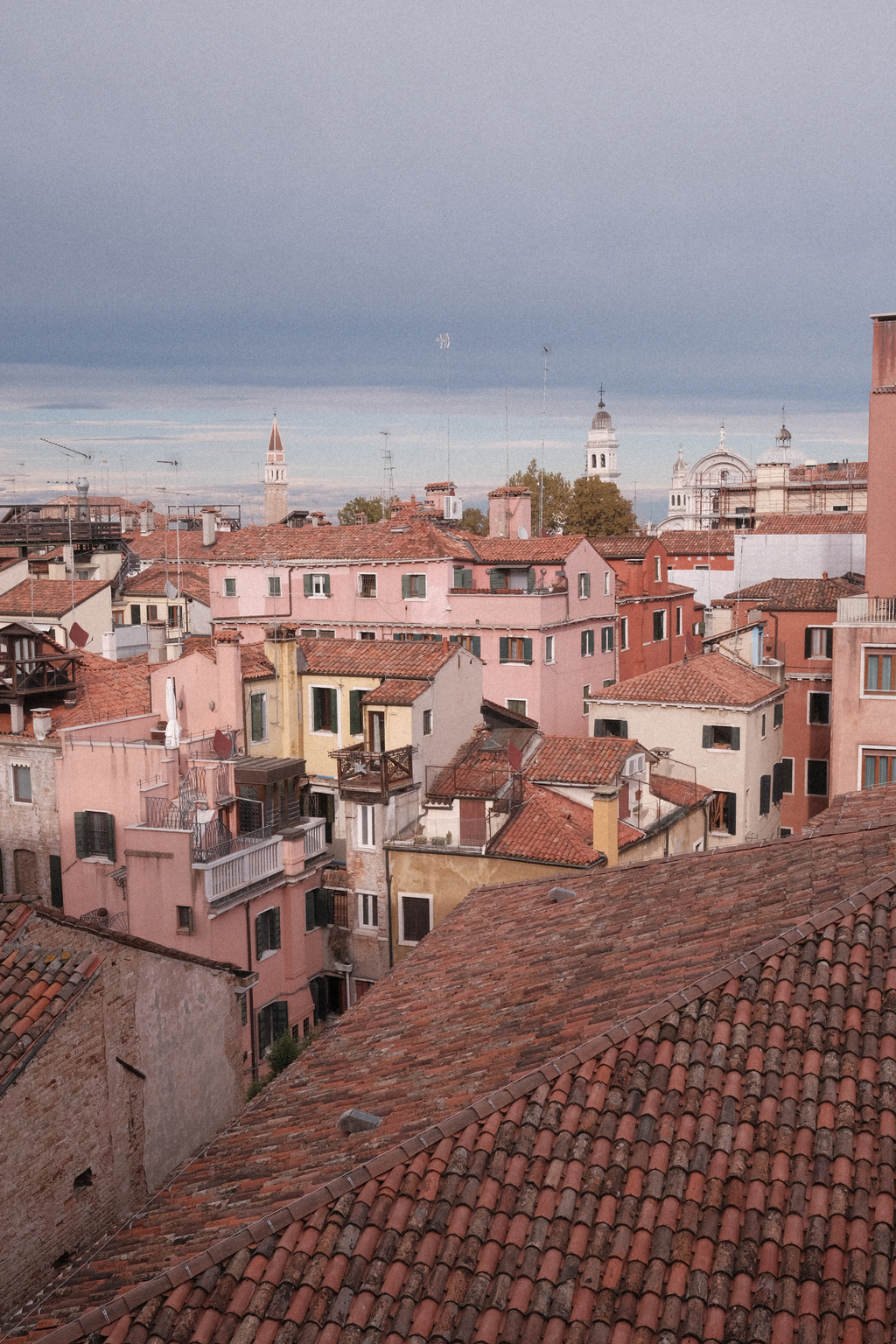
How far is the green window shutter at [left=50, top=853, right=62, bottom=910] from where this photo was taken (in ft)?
82.7

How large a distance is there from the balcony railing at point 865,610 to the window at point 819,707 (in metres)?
6.92

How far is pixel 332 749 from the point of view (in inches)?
1174

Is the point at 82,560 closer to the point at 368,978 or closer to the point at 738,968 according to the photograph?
the point at 368,978

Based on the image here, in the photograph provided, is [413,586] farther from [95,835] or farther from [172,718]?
[95,835]

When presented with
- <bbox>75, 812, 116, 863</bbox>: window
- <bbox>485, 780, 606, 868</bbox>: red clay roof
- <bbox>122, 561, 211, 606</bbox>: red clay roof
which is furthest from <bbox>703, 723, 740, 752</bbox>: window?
<bbox>122, 561, 211, 606</bbox>: red clay roof

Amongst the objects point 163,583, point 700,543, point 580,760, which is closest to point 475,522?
point 700,543

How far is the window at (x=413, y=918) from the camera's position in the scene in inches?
966

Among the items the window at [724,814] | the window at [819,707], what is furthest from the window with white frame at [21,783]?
the window at [819,707]

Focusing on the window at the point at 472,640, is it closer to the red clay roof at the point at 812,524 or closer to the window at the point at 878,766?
the window at the point at 878,766

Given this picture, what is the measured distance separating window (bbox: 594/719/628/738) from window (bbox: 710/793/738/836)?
3.04 meters

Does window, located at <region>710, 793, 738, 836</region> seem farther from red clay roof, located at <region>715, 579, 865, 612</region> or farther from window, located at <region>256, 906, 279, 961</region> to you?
window, located at <region>256, 906, 279, 961</region>

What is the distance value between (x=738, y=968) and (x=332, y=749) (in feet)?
70.1

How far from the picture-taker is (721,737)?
3100cm

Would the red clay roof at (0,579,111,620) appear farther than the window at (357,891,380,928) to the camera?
Yes
